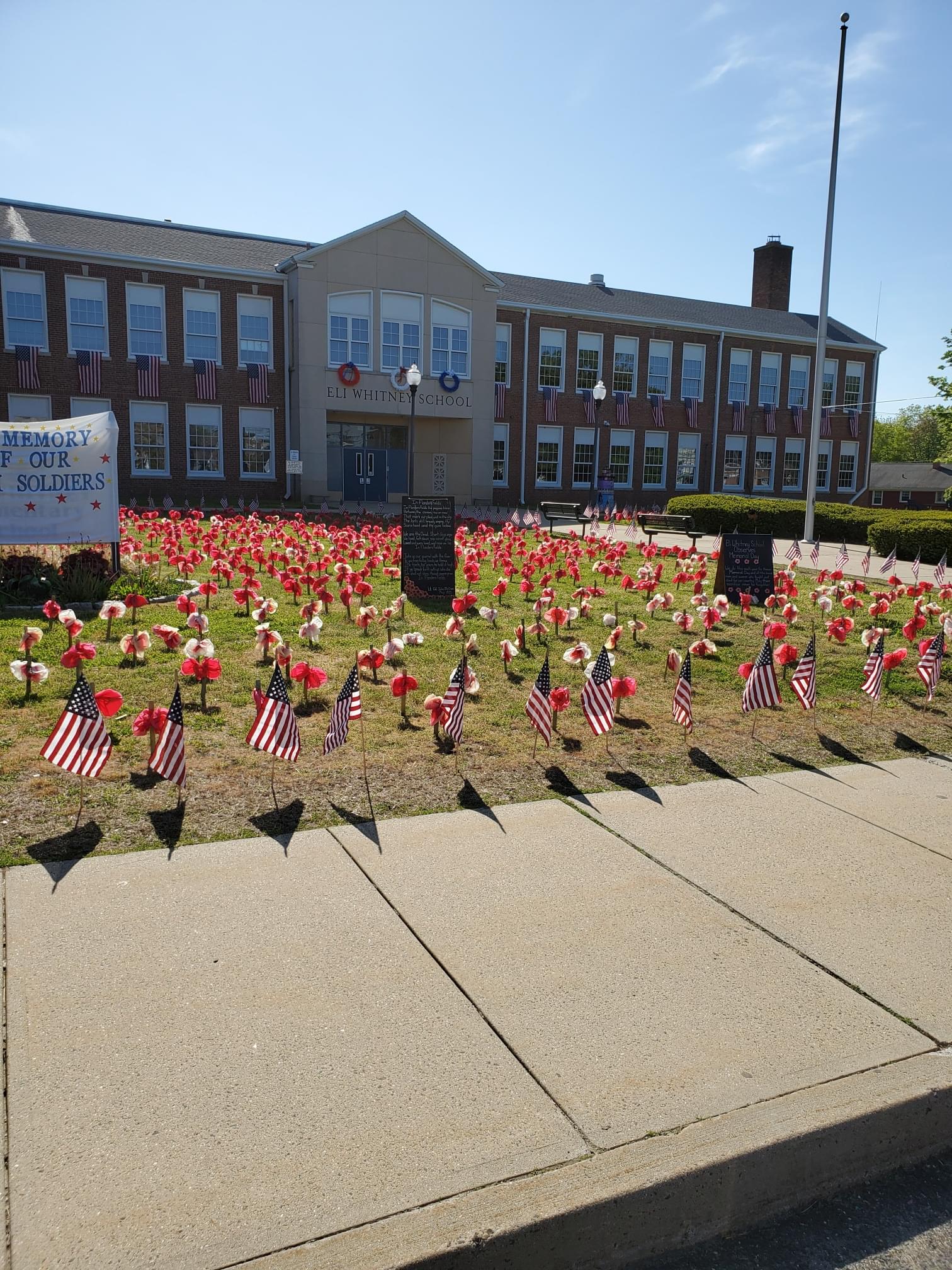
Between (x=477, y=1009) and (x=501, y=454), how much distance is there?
125 ft

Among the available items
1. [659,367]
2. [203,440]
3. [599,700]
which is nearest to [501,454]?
[659,367]

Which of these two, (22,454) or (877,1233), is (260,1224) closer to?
(877,1233)

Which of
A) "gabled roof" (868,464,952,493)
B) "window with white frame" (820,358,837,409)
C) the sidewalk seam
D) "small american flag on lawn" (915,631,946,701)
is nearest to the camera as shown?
the sidewalk seam

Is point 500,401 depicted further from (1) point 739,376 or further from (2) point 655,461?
(1) point 739,376

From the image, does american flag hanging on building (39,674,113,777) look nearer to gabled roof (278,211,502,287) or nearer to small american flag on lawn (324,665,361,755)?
small american flag on lawn (324,665,361,755)

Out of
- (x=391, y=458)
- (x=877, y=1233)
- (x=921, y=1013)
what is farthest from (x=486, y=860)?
(x=391, y=458)

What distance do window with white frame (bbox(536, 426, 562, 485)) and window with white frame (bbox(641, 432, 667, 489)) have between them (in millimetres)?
4509

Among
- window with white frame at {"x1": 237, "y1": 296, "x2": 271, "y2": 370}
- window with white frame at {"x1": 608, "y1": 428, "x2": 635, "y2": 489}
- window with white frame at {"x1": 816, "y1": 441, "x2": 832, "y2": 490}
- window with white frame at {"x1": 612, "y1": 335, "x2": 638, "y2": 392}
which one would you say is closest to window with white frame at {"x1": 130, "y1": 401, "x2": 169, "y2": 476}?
window with white frame at {"x1": 237, "y1": 296, "x2": 271, "y2": 370}

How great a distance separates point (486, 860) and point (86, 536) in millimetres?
7772

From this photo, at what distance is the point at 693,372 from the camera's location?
44.1m

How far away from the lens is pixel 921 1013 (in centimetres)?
336

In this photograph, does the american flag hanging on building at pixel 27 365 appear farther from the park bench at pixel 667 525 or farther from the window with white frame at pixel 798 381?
the window with white frame at pixel 798 381

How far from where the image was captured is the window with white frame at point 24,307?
3075 cm

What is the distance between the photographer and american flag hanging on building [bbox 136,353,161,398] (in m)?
32.8
